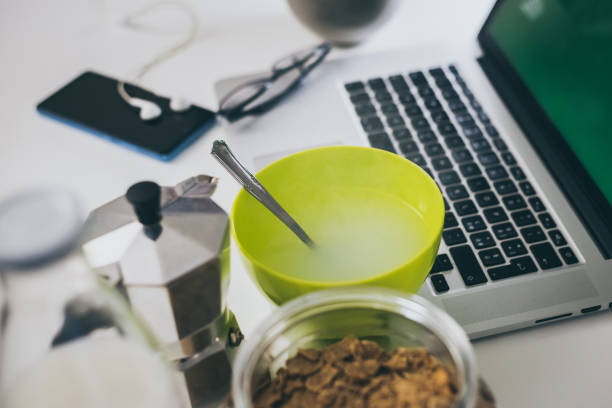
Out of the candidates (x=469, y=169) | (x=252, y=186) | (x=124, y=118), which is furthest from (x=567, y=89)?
(x=124, y=118)

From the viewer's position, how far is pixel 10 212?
202mm

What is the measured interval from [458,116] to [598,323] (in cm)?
27

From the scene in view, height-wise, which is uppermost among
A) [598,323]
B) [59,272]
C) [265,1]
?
[59,272]

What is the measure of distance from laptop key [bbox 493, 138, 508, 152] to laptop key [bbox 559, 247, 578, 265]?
14cm

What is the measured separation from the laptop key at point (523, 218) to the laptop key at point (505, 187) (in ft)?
0.09

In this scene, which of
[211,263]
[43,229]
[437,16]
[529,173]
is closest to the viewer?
[43,229]

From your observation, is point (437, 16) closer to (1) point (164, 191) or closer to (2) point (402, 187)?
(2) point (402, 187)

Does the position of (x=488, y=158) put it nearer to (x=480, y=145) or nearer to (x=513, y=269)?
(x=480, y=145)

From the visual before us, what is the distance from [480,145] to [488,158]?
0.02 meters

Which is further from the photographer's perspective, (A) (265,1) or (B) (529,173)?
(A) (265,1)

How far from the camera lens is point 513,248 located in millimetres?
446

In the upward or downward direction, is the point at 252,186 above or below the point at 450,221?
above

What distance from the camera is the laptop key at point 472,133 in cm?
57

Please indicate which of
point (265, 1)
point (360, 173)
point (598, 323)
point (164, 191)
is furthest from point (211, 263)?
point (265, 1)
